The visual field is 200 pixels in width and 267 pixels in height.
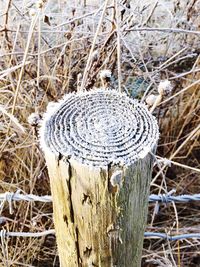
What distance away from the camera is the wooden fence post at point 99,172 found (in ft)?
2.55

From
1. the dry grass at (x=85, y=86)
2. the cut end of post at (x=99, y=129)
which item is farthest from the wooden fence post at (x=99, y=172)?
the dry grass at (x=85, y=86)

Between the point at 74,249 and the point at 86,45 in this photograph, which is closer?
the point at 74,249

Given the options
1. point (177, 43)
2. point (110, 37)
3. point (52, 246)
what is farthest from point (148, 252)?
point (177, 43)

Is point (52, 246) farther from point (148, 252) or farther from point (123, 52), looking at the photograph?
point (123, 52)

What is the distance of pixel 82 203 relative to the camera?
83 centimetres

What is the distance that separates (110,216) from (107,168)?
12 cm

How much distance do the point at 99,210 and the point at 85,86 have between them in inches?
29.5

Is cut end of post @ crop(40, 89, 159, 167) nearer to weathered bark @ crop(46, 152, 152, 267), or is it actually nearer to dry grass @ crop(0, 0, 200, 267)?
weathered bark @ crop(46, 152, 152, 267)

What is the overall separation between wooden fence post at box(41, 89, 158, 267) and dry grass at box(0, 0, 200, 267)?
600mm

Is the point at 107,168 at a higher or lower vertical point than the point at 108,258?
higher

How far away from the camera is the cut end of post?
78cm

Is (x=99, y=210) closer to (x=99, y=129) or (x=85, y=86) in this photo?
(x=99, y=129)

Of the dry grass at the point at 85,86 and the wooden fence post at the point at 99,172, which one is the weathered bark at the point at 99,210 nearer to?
the wooden fence post at the point at 99,172

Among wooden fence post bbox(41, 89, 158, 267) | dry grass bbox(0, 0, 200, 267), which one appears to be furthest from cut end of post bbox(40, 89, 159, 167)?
dry grass bbox(0, 0, 200, 267)
